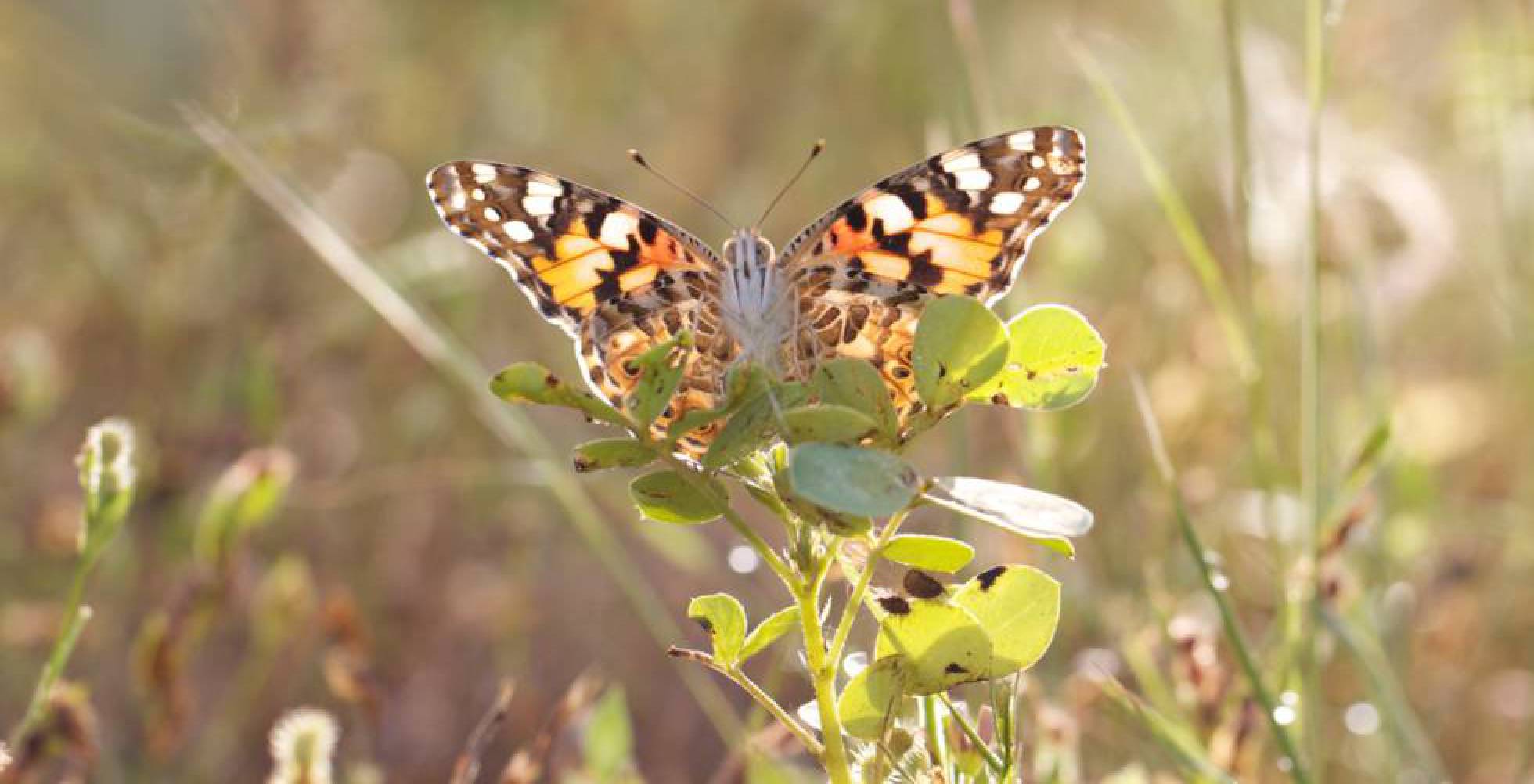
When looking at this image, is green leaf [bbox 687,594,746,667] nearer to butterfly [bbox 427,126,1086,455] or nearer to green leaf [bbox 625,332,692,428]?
green leaf [bbox 625,332,692,428]

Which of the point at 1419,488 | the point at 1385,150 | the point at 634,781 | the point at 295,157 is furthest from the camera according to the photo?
the point at 295,157

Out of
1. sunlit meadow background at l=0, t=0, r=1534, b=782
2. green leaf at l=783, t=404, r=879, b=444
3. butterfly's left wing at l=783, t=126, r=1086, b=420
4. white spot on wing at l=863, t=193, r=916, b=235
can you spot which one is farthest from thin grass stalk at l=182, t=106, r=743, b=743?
green leaf at l=783, t=404, r=879, b=444

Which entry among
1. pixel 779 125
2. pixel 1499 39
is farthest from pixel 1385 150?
pixel 779 125

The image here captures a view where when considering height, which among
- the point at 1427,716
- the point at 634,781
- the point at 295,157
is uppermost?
the point at 295,157

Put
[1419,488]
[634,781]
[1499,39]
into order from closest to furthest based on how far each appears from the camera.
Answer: [634,781] < [1419,488] < [1499,39]

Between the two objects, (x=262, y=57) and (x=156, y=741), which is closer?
(x=156, y=741)

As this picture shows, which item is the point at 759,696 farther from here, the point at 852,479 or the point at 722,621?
the point at 852,479

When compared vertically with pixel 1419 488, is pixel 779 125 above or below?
above

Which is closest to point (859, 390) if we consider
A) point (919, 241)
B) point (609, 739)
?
point (609, 739)

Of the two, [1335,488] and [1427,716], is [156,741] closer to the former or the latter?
[1335,488]
